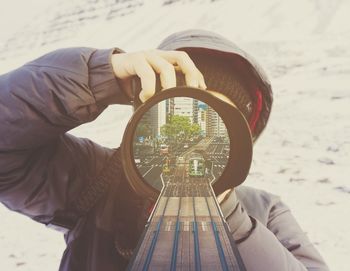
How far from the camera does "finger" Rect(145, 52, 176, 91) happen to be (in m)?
0.41

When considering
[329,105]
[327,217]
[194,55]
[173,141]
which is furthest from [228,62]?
[329,105]

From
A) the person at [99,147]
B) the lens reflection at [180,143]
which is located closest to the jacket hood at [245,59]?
the person at [99,147]

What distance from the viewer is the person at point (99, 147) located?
17.9 inches

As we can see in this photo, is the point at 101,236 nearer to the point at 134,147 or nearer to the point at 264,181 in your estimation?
the point at 134,147

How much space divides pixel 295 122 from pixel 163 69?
2.43 meters

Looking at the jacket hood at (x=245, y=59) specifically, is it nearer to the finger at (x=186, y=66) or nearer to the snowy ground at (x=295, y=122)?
the finger at (x=186, y=66)

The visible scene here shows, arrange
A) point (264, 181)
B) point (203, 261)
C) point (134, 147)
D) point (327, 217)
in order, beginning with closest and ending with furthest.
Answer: point (203, 261), point (134, 147), point (327, 217), point (264, 181)

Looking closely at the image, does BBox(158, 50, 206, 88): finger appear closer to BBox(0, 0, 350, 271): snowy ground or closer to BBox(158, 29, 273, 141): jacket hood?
BBox(158, 29, 273, 141): jacket hood

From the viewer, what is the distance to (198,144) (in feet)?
1.71

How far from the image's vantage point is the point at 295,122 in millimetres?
2719

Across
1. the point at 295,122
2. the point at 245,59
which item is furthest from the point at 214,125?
the point at 295,122

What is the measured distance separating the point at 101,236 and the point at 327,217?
1194 millimetres

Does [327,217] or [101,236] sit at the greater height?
[101,236]

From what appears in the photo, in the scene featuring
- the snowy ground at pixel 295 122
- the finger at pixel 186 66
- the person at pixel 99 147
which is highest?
the finger at pixel 186 66
